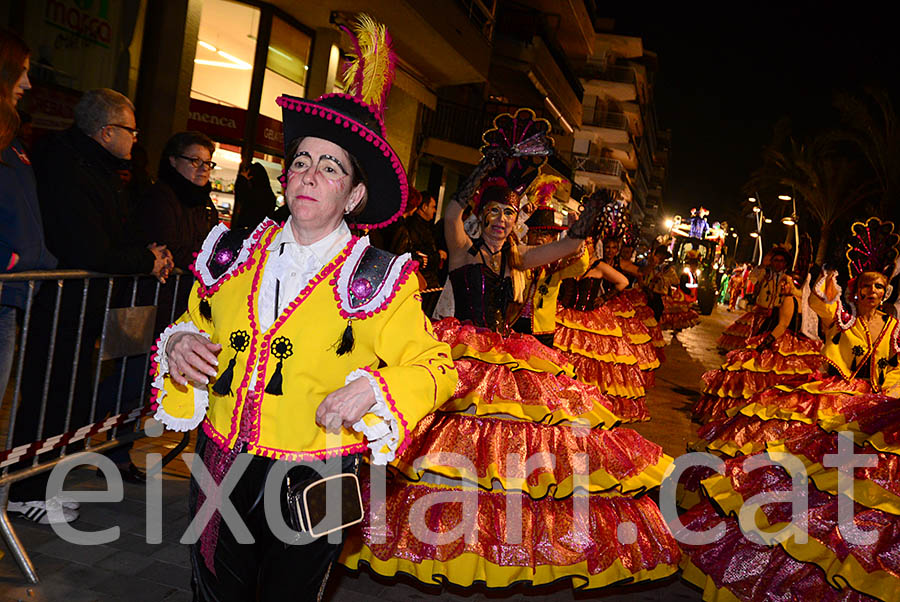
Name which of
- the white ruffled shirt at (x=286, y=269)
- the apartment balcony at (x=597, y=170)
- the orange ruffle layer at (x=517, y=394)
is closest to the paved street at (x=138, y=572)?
the orange ruffle layer at (x=517, y=394)

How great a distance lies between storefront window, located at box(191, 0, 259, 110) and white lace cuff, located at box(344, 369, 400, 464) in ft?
35.5

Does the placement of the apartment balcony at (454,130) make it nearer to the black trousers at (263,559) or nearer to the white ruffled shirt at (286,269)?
the white ruffled shirt at (286,269)

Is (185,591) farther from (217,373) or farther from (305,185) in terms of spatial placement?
(305,185)

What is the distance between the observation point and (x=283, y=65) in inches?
565

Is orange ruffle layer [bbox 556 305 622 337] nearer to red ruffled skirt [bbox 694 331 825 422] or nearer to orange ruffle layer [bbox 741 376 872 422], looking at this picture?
red ruffled skirt [bbox 694 331 825 422]

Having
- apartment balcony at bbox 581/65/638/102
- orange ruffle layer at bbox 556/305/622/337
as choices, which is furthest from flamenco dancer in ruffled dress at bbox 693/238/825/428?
apartment balcony at bbox 581/65/638/102

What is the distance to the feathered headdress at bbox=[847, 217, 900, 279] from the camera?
21.7ft

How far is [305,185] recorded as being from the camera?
2688 mm

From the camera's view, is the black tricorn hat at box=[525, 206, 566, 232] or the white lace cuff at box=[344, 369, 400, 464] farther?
the black tricorn hat at box=[525, 206, 566, 232]

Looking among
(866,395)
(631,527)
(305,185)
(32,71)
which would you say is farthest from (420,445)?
(32,71)

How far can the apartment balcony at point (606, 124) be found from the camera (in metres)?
62.2

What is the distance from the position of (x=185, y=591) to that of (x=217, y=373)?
6.46ft

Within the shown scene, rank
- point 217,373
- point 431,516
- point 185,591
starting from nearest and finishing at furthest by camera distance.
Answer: point 217,373, point 185,591, point 431,516

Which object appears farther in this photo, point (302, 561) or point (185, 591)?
point (185, 591)
